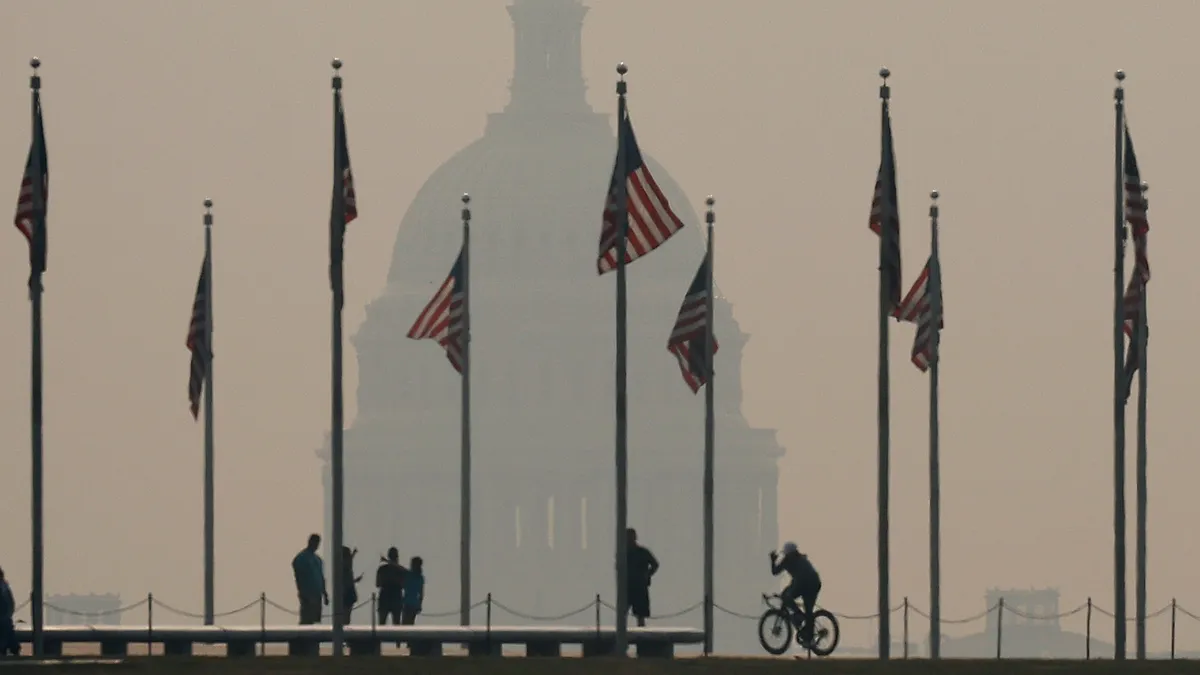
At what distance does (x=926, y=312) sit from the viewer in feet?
358

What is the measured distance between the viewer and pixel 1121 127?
3841 inches

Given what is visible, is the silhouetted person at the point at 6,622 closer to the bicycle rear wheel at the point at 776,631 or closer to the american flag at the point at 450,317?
the bicycle rear wheel at the point at 776,631

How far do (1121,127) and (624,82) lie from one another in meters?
9.00

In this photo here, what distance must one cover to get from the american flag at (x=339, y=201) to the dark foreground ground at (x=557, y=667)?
41.9ft

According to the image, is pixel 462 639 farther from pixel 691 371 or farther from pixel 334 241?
pixel 691 371

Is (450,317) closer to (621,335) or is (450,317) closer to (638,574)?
(638,574)

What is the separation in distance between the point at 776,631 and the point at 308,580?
9.11 m

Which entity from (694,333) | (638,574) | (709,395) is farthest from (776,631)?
(709,395)

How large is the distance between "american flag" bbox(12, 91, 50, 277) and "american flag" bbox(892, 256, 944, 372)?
19.7 meters

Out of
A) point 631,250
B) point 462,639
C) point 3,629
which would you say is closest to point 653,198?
point 631,250

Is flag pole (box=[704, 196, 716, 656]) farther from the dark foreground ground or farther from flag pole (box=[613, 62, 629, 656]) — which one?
the dark foreground ground

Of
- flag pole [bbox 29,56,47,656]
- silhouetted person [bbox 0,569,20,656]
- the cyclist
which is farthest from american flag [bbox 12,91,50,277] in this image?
the cyclist

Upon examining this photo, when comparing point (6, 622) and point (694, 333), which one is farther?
point (694, 333)

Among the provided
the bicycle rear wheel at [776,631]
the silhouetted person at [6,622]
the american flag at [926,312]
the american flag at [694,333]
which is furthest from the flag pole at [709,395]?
the silhouetted person at [6,622]
